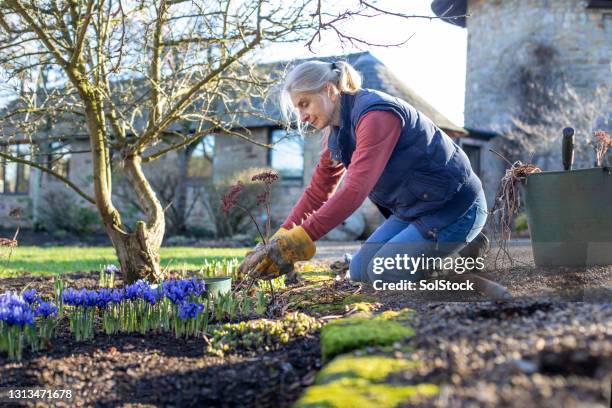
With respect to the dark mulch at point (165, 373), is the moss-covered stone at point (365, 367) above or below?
above

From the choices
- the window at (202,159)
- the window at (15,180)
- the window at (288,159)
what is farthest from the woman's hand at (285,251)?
the window at (15,180)

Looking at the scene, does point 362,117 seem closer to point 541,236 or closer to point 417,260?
point 417,260

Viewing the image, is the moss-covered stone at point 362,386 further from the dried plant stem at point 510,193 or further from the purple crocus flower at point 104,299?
the dried plant stem at point 510,193

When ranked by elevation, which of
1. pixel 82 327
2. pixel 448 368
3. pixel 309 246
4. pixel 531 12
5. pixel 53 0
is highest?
pixel 531 12

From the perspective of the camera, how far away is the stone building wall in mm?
15844

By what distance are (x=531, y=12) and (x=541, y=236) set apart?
14417mm

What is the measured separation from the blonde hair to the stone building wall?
13.6 m

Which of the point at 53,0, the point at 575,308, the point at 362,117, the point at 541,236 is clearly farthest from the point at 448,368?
the point at 53,0

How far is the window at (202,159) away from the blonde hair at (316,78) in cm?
1315

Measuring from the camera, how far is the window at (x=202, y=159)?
53.5 feet

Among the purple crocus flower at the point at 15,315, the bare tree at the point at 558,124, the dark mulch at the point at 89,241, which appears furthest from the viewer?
the bare tree at the point at 558,124

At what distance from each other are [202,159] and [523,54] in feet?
30.5

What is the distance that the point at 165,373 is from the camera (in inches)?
82.7

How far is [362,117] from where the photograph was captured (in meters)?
3.01
